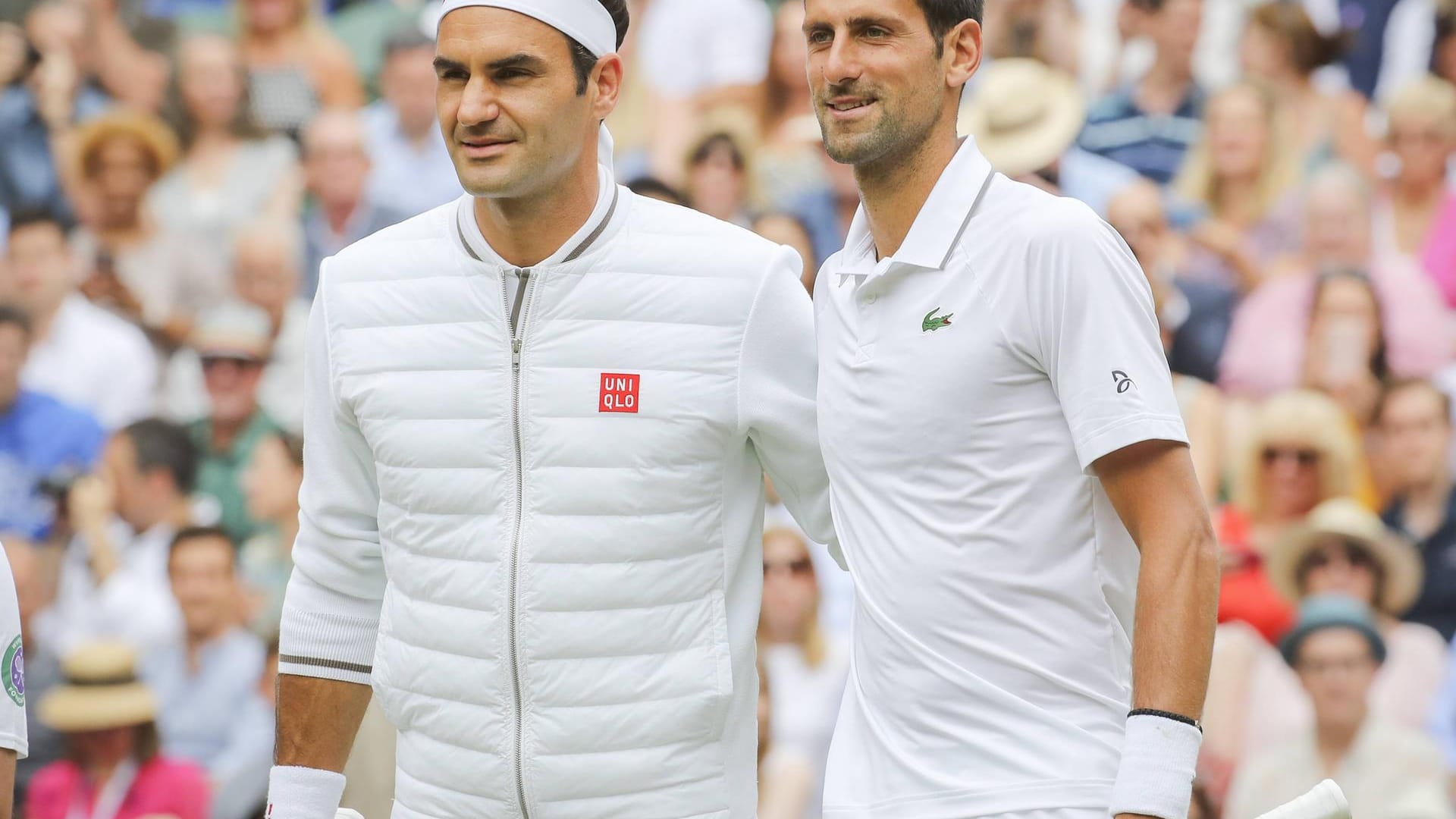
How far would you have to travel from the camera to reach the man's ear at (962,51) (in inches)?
135

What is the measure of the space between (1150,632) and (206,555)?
5587mm

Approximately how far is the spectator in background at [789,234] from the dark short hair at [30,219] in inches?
123

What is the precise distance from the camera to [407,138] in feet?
31.6

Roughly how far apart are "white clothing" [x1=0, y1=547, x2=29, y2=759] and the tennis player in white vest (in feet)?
1.54

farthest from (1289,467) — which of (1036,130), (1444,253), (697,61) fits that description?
(697,61)

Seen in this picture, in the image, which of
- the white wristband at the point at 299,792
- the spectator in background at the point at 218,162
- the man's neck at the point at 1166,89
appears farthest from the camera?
the spectator in background at the point at 218,162

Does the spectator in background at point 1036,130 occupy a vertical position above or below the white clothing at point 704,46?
below

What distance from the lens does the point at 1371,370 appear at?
26.4ft

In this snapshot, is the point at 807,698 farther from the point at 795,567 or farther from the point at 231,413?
the point at 231,413

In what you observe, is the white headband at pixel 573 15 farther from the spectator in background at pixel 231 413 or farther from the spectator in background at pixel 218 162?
the spectator in background at pixel 218 162

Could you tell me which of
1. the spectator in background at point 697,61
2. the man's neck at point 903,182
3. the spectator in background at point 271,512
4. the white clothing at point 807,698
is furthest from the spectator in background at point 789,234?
the man's neck at point 903,182

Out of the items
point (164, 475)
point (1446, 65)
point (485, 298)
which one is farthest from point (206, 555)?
point (1446, 65)

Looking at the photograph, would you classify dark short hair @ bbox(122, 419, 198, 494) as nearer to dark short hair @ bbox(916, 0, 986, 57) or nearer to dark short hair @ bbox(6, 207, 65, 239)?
dark short hair @ bbox(6, 207, 65, 239)

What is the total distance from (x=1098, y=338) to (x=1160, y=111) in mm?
6192
